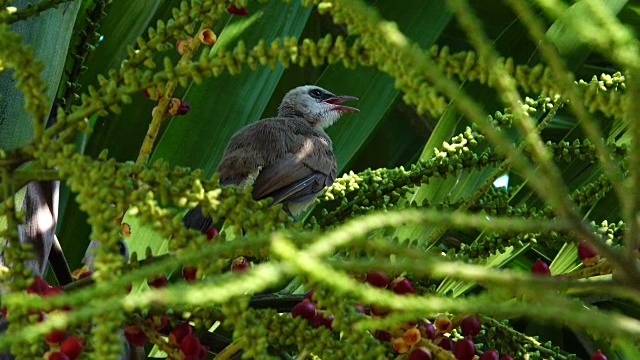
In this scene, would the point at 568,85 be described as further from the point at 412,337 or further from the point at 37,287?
the point at 37,287

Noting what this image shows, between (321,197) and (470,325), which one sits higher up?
(470,325)

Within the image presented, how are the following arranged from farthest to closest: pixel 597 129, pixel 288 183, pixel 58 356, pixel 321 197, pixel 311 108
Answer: pixel 311 108 → pixel 288 183 → pixel 321 197 → pixel 58 356 → pixel 597 129

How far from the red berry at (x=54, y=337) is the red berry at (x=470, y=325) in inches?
19.1

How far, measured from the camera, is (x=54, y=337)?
41.4 inches

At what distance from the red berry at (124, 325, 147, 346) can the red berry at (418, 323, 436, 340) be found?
33 cm

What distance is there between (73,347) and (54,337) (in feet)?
0.15

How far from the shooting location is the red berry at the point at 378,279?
1.23 meters

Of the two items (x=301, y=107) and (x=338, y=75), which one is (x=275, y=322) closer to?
(x=338, y=75)

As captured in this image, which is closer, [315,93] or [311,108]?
[315,93]

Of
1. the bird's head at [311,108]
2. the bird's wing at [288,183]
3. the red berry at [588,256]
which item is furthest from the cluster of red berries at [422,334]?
the bird's head at [311,108]

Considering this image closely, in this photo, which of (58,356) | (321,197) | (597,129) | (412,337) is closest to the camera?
(597,129)

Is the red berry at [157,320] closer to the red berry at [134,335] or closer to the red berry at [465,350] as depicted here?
the red berry at [134,335]

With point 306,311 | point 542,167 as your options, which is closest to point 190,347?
point 306,311

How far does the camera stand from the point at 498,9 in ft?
10.5
